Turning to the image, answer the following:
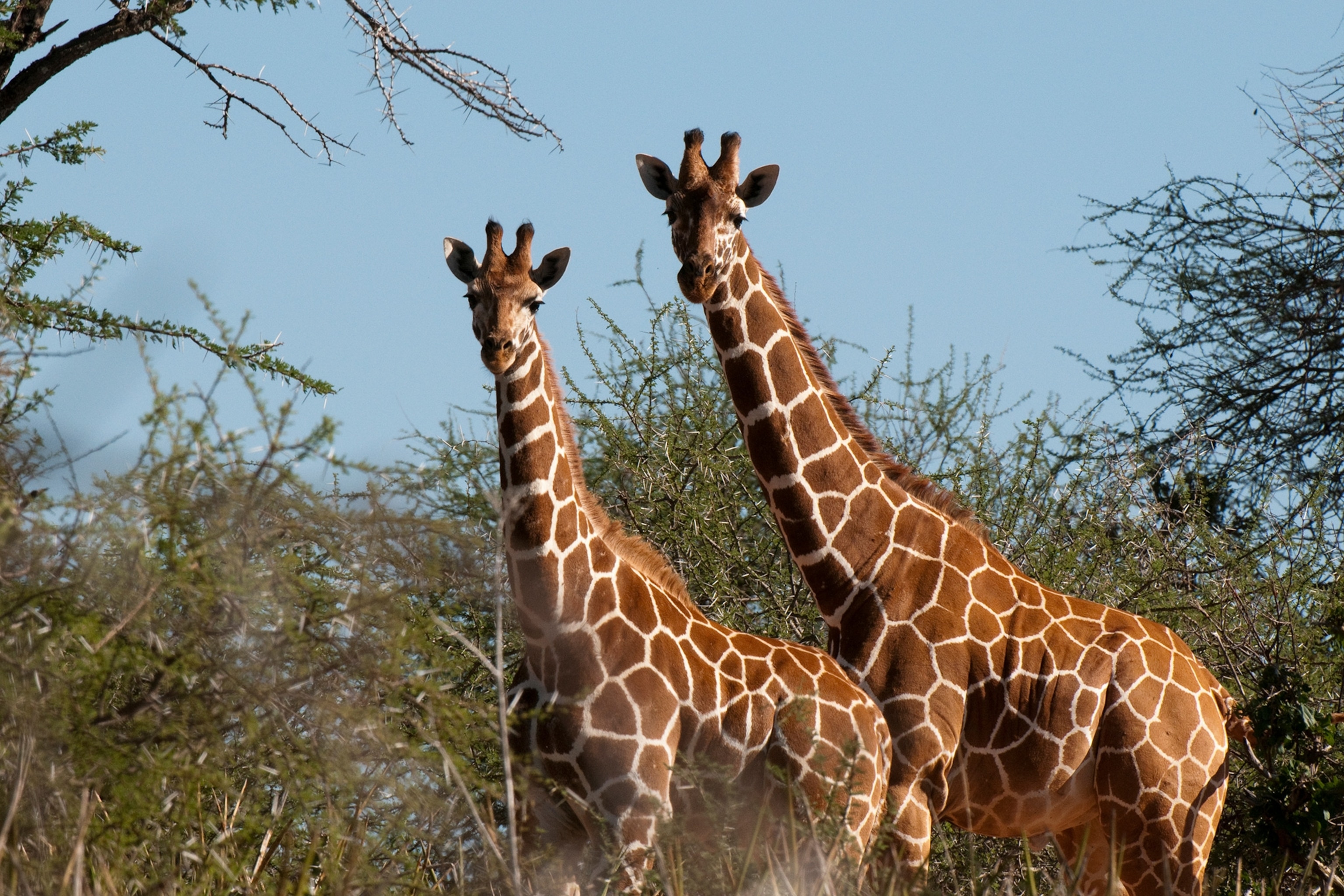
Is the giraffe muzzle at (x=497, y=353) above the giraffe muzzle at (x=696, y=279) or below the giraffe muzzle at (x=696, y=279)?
below

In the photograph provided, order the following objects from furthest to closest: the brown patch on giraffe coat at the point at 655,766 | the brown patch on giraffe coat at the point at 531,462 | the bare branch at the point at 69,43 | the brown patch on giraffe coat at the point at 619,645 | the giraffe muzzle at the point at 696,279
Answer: the bare branch at the point at 69,43, the giraffe muzzle at the point at 696,279, the brown patch on giraffe coat at the point at 531,462, the brown patch on giraffe coat at the point at 619,645, the brown patch on giraffe coat at the point at 655,766

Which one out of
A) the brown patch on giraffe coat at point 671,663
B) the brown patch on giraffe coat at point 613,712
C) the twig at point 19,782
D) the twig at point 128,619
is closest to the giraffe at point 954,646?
the brown patch on giraffe coat at point 671,663

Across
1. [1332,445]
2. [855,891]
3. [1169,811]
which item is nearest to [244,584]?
[855,891]

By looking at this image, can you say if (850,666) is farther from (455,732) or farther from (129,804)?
(129,804)

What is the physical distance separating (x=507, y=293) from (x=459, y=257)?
0.42 meters

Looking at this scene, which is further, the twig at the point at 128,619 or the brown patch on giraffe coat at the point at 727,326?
the brown patch on giraffe coat at the point at 727,326

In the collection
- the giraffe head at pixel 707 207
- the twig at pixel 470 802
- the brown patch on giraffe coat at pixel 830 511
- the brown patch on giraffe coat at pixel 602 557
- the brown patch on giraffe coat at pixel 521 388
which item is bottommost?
the twig at pixel 470 802

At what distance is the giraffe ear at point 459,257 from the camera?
586 centimetres

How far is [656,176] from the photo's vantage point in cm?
672

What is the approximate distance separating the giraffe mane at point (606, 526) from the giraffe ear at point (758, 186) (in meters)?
1.27

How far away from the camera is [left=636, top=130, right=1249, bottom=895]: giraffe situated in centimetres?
616

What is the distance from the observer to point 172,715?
14.4 ft

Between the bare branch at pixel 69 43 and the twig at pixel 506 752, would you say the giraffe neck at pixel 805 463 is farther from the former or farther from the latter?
the bare branch at pixel 69 43

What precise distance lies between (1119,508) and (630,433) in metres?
3.06
